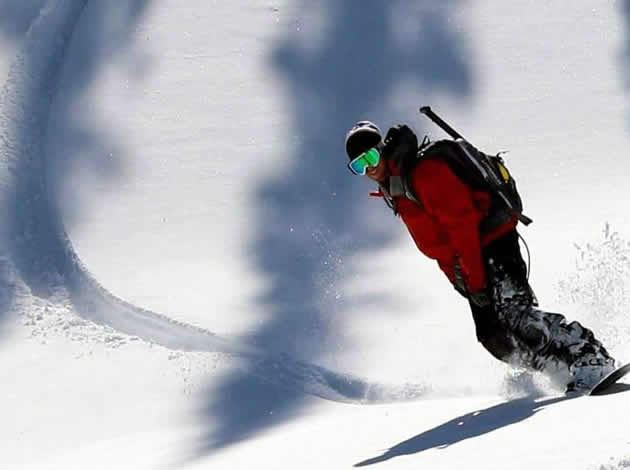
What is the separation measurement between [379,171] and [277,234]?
4.47 meters

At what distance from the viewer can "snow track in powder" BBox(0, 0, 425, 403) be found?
6.80m

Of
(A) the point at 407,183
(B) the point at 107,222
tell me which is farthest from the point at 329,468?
(B) the point at 107,222

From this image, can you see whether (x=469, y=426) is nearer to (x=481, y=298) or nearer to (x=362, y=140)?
(x=481, y=298)

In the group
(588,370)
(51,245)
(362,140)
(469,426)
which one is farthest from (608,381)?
(51,245)

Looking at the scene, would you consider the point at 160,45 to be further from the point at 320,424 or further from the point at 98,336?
the point at 320,424

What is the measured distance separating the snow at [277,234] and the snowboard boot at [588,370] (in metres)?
0.11

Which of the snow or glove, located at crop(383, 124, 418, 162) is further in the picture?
the snow

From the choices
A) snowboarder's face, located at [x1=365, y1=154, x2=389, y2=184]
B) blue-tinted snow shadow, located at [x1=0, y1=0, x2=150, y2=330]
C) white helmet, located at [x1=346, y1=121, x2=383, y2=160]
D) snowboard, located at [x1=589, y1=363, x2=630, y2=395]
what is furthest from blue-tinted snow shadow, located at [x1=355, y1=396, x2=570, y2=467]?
blue-tinted snow shadow, located at [x1=0, y1=0, x2=150, y2=330]

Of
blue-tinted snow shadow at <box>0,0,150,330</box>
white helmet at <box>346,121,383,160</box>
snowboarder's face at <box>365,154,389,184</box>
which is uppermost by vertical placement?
white helmet at <box>346,121,383,160</box>

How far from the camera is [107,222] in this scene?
9.34 m

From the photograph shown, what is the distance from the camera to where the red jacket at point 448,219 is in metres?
4.59

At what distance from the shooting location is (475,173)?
4.70m

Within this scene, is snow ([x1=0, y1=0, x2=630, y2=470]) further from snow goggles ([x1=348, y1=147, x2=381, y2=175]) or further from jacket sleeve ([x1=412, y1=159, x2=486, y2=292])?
snow goggles ([x1=348, y1=147, x2=381, y2=175])

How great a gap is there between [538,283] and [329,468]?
3788 millimetres
